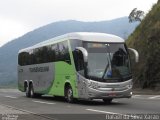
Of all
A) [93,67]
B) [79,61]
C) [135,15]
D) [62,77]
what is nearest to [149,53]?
[62,77]

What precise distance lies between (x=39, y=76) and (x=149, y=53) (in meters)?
11.9

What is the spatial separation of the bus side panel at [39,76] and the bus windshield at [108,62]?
501 cm

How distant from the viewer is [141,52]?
41594mm

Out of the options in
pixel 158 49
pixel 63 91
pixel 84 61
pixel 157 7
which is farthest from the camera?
pixel 157 7

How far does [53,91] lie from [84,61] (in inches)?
239

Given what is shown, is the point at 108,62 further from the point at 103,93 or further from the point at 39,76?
the point at 39,76

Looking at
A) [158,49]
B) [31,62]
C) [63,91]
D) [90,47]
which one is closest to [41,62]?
[31,62]

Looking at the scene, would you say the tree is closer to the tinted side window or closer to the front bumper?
the tinted side window

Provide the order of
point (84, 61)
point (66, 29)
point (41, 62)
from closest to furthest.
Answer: point (84, 61), point (41, 62), point (66, 29)

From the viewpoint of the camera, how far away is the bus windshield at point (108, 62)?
22.8 meters

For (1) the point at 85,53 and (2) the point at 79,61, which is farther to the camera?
(2) the point at 79,61

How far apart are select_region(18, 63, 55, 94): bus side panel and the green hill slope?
9794mm

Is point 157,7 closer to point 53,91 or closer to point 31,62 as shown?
point 31,62

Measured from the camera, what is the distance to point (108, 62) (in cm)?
2306
